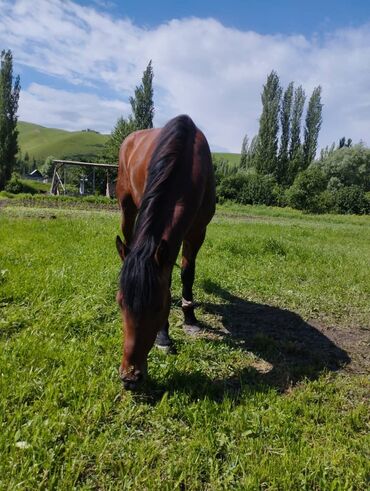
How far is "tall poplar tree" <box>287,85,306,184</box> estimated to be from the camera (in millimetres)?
50812

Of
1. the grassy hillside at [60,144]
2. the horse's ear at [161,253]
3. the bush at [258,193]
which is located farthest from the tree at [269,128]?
the grassy hillside at [60,144]

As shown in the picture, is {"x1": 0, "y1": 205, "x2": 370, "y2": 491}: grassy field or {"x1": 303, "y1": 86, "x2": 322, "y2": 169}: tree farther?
{"x1": 303, "y1": 86, "x2": 322, "y2": 169}: tree

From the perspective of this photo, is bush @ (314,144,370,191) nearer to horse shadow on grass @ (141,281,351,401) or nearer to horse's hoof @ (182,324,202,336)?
horse shadow on grass @ (141,281,351,401)

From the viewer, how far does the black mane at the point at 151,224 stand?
2484 mm

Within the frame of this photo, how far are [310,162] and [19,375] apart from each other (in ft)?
180

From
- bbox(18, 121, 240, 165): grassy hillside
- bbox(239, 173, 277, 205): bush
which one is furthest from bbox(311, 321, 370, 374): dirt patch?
bbox(18, 121, 240, 165): grassy hillside

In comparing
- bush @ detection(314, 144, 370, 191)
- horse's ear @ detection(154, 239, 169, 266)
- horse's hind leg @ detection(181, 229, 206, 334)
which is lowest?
horse's hind leg @ detection(181, 229, 206, 334)

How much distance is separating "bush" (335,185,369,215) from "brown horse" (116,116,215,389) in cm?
3381

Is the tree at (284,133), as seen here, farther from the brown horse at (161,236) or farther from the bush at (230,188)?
the brown horse at (161,236)

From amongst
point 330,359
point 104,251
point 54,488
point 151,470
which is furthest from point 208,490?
point 104,251

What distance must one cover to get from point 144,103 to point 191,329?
41.9 metres

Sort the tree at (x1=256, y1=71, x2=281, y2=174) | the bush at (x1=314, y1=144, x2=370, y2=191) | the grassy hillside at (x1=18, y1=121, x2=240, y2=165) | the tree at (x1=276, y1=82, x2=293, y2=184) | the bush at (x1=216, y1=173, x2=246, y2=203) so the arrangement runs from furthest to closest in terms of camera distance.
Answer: the grassy hillside at (x1=18, y1=121, x2=240, y2=165) < the bush at (x1=314, y1=144, x2=370, y2=191) < the tree at (x1=276, y1=82, x2=293, y2=184) < the tree at (x1=256, y1=71, x2=281, y2=174) < the bush at (x1=216, y1=173, x2=246, y2=203)

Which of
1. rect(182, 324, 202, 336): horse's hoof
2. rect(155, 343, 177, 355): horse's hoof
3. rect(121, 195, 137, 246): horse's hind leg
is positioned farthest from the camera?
rect(121, 195, 137, 246): horse's hind leg

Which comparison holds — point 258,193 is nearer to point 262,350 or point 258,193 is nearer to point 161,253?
point 262,350
